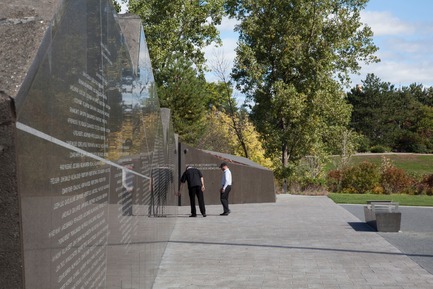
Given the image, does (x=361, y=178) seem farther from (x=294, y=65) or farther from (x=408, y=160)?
(x=408, y=160)

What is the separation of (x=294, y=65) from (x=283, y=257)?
31.9 meters

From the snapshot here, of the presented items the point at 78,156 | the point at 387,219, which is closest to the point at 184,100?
the point at 387,219

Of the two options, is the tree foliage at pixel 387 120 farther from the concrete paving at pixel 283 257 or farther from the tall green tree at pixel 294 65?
the concrete paving at pixel 283 257

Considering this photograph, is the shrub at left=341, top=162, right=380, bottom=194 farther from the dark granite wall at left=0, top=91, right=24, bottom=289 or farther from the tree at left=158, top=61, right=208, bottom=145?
the dark granite wall at left=0, top=91, right=24, bottom=289

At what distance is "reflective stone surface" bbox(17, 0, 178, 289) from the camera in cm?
257

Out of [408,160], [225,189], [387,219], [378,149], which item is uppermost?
[378,149]

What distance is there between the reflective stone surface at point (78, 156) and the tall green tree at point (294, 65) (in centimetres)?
3669

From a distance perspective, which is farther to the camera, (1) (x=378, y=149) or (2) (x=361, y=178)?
(1) (x=378, y=149)

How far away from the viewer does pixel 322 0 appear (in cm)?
4281

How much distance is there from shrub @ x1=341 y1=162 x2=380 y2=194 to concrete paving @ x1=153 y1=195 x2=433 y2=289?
21.4m

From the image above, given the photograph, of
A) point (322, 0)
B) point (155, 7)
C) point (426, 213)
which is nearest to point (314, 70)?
point (322, 0)

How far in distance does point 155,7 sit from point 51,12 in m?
46.9

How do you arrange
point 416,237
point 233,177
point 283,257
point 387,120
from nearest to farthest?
point 283,257 → point 416,237 → point 233,177 → point 387,120

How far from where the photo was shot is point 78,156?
351 cm
